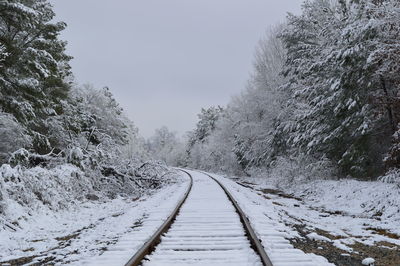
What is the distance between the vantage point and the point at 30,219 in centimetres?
884

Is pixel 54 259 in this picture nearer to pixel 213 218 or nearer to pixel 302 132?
pixel 213 218

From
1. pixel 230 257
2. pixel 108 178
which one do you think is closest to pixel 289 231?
pixel 230 257

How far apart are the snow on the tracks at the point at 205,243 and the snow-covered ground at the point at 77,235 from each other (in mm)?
513

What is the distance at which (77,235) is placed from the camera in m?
7.86

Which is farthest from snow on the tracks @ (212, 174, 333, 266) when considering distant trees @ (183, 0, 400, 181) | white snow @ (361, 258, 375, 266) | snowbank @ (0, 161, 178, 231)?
distant trees @ (183, 0, 400, 181)

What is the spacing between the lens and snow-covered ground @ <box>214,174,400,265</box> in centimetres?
634

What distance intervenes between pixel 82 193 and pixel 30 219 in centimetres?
449

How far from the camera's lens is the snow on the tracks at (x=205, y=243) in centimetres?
520

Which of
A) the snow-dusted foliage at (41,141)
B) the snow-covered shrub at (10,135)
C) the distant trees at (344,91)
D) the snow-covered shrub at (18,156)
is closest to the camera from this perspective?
the snow-dusted foliage at (41,141)

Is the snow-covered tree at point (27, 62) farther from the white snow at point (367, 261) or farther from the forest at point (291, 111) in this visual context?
the white snow at point (367, 261)

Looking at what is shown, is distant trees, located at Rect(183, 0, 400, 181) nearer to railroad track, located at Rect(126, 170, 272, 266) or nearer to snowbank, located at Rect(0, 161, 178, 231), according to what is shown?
railroad track, located at Rect(126, 170, 272, 266)

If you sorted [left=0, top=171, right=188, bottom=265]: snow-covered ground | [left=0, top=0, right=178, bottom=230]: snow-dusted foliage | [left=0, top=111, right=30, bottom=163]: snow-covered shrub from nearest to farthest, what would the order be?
[left=0, top=171, right=188, bottom=265]: snow-covered ground, [left=0, top=0, right=178, bottom=230]: snow-dusted foliage, [left=0, top=111, right=30, bottom=163]: snow-covered shrub

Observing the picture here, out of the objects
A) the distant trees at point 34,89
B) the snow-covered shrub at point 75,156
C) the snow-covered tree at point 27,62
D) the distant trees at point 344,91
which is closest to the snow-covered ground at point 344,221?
the distant trees at point 344,91

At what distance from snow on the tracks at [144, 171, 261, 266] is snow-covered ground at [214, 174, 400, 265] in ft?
2.21
